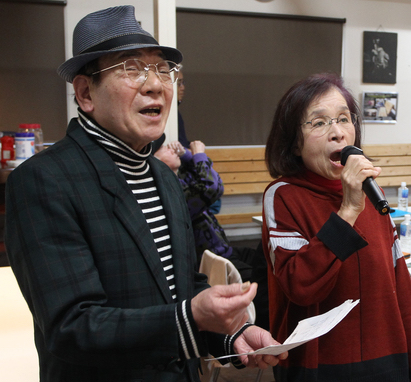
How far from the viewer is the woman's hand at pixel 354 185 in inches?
47.4

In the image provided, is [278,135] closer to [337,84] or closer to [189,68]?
[337,84]

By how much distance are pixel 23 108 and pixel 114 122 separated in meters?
4.39

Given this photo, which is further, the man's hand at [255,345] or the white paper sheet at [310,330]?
the man's hand at [255,345]

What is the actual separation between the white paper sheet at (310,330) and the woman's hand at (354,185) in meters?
0.24

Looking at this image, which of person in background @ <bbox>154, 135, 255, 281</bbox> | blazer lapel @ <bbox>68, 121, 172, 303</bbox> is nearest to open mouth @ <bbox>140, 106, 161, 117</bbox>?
blazer lapel @ <bbox>68, 121, 172, 303</bbox>

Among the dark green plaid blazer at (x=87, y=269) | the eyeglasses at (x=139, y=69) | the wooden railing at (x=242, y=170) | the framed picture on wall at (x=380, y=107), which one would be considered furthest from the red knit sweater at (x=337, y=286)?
the framed picture on wall at (x=380, y=107)

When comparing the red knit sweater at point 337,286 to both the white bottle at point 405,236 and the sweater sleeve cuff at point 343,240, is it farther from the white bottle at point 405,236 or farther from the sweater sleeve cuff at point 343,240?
the white bottle at point 405,236

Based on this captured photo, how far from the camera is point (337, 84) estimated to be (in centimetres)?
144

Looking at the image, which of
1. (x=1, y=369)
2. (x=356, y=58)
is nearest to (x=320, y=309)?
(x=1, y=369)

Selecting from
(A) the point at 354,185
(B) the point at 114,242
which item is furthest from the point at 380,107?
(B) the point at 114,242

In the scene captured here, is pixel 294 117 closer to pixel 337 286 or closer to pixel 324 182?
pixel 324 182

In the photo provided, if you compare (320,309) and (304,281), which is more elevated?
(304,281)

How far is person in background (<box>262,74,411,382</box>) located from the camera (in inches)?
46.8

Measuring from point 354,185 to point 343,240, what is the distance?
0.52 ft
